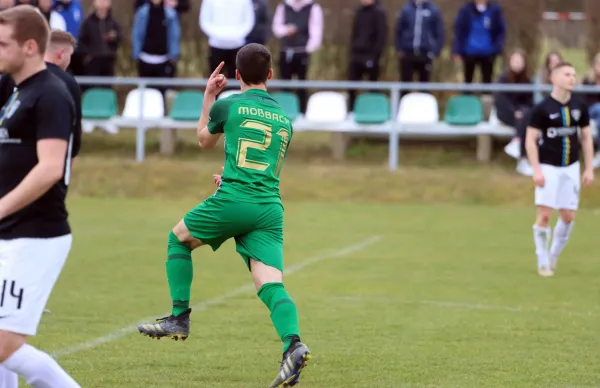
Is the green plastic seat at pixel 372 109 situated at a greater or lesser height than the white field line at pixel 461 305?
greater

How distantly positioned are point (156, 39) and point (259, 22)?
185 cm

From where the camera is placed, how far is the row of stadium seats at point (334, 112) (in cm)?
1897

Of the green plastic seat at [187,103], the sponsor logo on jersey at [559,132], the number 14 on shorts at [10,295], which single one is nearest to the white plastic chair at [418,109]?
the green plastic seat at [187,103]

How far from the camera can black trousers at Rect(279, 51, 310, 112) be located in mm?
19594

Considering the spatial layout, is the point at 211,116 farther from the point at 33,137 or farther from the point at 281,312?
the point at 33,137

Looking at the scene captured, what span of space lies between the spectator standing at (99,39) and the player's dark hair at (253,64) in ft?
43.6

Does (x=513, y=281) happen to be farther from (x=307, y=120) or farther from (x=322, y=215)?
(x=307, y=120)

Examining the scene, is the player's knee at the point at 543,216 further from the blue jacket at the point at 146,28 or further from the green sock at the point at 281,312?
the blue jacket at the point at 146,28

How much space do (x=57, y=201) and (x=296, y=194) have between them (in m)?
13.3

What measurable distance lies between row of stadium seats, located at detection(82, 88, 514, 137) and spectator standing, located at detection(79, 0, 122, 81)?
519 millimetres

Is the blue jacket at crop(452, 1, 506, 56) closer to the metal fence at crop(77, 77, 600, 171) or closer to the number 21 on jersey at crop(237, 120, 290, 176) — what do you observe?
the metal fence at crop(77, 77, 600, 171)

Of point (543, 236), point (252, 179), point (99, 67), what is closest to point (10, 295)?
point (252, 179)

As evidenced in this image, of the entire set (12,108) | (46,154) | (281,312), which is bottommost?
(281,312)

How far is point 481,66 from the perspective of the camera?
19.4 meters
